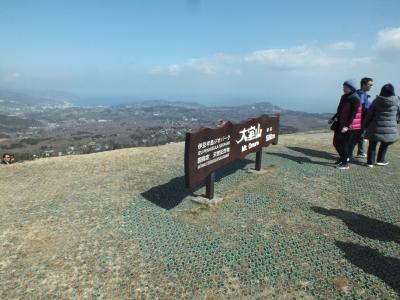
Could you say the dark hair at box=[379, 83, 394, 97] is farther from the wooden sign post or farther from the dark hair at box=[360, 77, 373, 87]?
the wooden sign post

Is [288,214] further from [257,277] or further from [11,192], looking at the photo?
[11,192]

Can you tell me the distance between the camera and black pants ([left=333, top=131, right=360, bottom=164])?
1019cm

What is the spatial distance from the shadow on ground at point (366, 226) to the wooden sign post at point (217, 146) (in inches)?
92.8

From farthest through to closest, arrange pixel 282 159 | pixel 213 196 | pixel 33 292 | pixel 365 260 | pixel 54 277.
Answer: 1. pixel 282 159
2. pixel 213 196
3. pixel 365 260
4. pixel 54 277
5. pixel 33 292

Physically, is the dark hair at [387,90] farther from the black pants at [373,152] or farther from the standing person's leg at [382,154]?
Result: the standing person's leg at [382,154]

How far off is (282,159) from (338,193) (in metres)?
3.36

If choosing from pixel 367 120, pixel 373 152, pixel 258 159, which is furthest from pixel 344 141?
pixel 258 159

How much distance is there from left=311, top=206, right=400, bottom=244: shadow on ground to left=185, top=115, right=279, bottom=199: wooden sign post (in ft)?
7.73

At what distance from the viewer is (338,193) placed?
838 centimetres

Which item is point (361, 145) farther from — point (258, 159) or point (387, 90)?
point (258, 159)

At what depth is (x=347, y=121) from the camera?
989cm

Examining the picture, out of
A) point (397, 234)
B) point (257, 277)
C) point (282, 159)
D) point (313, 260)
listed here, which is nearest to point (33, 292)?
point (257, 277)

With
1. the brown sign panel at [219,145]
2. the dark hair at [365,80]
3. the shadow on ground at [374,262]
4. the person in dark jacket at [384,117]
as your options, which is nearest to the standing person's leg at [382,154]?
the person in dark jacket at [384,117]

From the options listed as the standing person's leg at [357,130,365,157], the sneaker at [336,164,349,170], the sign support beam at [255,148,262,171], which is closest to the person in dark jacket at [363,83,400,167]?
the sneaker at [336,164,349,170]
